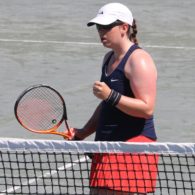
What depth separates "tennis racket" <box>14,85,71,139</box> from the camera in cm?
719

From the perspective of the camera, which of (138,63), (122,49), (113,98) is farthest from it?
(122,49)

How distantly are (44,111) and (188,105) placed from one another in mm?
5463

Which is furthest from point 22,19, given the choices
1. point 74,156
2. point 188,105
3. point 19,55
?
point 74,156

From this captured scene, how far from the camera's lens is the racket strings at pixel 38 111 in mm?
7199

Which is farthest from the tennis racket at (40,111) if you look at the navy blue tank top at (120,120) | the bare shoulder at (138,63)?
the bare shoulder at (138,63)

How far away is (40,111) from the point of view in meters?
7.36

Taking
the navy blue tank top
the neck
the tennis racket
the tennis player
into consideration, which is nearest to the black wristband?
the tennis player

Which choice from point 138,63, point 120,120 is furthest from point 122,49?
point 120,120

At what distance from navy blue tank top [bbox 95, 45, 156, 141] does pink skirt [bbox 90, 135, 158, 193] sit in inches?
2.8

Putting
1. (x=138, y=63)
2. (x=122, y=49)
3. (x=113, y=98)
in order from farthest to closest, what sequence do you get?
1. (x=122, y=49)
2. (x=138, y=63)
3. (x=113, y=98)

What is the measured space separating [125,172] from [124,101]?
1.62ft

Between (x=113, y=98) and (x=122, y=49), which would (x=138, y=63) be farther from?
(x=113, y=98)

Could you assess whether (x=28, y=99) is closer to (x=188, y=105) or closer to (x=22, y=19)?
(x=188, y=105)

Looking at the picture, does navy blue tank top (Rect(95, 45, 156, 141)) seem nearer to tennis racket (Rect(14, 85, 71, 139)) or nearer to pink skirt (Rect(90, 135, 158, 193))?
pink skirt (Rect(90, 135, 158, 193))
